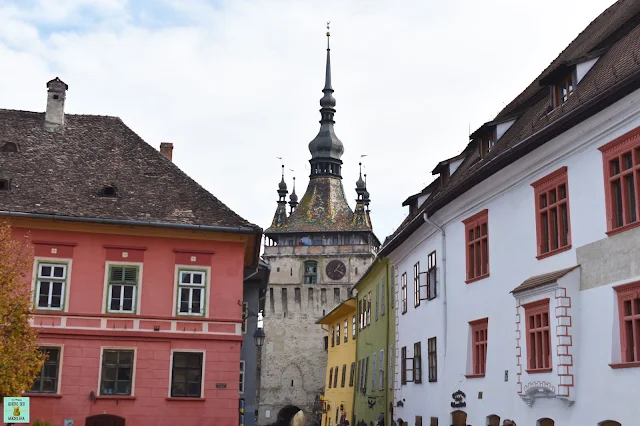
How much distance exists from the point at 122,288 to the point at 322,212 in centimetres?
6543

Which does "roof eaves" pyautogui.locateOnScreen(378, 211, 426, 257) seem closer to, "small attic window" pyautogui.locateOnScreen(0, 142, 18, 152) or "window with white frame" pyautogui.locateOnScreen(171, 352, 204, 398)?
"window with white frame" pyautogui.locateOnScreen(171, 352, 204, 398)

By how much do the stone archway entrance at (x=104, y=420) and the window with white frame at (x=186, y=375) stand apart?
1.70 m

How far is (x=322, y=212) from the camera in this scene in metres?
90.9

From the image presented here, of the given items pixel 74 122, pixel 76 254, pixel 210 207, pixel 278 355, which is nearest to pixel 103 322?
pixel 76 254

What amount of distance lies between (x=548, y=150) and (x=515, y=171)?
176 cm

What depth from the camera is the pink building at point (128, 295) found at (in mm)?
24781

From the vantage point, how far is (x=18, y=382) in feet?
66.9

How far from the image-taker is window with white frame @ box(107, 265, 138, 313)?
84.0 feet

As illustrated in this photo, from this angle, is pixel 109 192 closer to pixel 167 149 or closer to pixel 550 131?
pixel 167 149

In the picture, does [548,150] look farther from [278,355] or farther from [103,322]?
[278,355]

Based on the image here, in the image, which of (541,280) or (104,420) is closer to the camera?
(541,280)

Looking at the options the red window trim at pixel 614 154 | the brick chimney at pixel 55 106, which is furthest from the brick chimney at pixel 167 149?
the red window trim at pixel 614 154

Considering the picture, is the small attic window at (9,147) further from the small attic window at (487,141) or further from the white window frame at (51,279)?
the small attic window at (487,141)

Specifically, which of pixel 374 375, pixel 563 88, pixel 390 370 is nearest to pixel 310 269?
pixel 374 375
